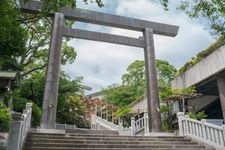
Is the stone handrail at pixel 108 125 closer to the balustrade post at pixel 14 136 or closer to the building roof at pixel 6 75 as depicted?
the building roof at pixel 6 75

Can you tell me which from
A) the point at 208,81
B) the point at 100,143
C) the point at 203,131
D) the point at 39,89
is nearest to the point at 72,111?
the point at 39,89

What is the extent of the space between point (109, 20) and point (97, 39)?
1.20m

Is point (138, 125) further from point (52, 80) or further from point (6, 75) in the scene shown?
point (6, 75)

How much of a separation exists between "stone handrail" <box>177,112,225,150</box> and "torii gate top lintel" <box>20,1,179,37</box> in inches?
216

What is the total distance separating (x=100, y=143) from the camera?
8.56m

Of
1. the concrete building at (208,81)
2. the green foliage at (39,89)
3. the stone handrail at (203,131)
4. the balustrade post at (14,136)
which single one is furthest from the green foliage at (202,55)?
the balustrade post at (14,136)

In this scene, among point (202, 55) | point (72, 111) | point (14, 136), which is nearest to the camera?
point (14, 136)

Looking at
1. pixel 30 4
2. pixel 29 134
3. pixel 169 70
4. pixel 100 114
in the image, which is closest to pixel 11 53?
pixel 30 4

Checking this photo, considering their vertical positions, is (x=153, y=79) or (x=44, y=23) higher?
(x=44, y=23)

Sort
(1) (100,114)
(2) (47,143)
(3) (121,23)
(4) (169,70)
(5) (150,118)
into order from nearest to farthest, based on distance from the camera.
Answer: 1. (2) (47,143)
2. (5) (150,118)
3. (3) (121,23)
4. (1) (100,114)
5. (4) (169,70)

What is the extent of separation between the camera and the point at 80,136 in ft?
29.7

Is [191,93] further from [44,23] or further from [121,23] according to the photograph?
[44,23]

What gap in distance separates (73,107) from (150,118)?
9.72 metres

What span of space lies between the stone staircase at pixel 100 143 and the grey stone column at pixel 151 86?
251 centimetres
